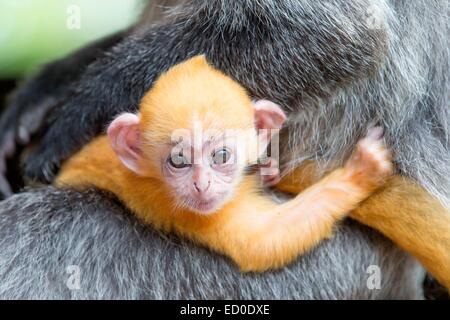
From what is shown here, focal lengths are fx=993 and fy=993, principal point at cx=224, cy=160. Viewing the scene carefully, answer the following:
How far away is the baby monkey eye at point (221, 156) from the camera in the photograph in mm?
2666

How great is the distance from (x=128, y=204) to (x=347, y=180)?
67 cm

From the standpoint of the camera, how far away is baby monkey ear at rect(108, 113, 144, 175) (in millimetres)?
2777

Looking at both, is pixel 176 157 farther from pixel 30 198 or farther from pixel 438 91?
pixel 438 91

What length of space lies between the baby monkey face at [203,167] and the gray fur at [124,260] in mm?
347

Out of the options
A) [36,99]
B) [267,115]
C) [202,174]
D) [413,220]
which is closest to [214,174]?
[202,174]

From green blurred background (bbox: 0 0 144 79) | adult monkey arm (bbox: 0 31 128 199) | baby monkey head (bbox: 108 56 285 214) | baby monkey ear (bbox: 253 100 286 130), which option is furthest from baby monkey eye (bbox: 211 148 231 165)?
green blurred background (bbox: 0 0 144 79)

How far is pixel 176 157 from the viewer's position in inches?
105

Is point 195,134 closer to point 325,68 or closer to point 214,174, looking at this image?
point 214,174

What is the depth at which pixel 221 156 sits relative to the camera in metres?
2.69

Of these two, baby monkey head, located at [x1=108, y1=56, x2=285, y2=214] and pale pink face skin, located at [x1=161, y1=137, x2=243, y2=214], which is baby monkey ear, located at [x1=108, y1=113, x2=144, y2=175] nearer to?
baby monkey head, located at [x1=108, y1=56, x2=285, y2=214]

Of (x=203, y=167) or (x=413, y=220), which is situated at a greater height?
(x=203, y=167)

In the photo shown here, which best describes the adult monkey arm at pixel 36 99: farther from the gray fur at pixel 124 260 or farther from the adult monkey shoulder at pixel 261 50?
the gray fur at pixel 124 260

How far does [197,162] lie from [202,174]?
0.11 ft

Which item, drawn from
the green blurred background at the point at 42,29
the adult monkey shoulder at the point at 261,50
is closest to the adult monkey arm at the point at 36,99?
the green blurred background at the point at 42,29
